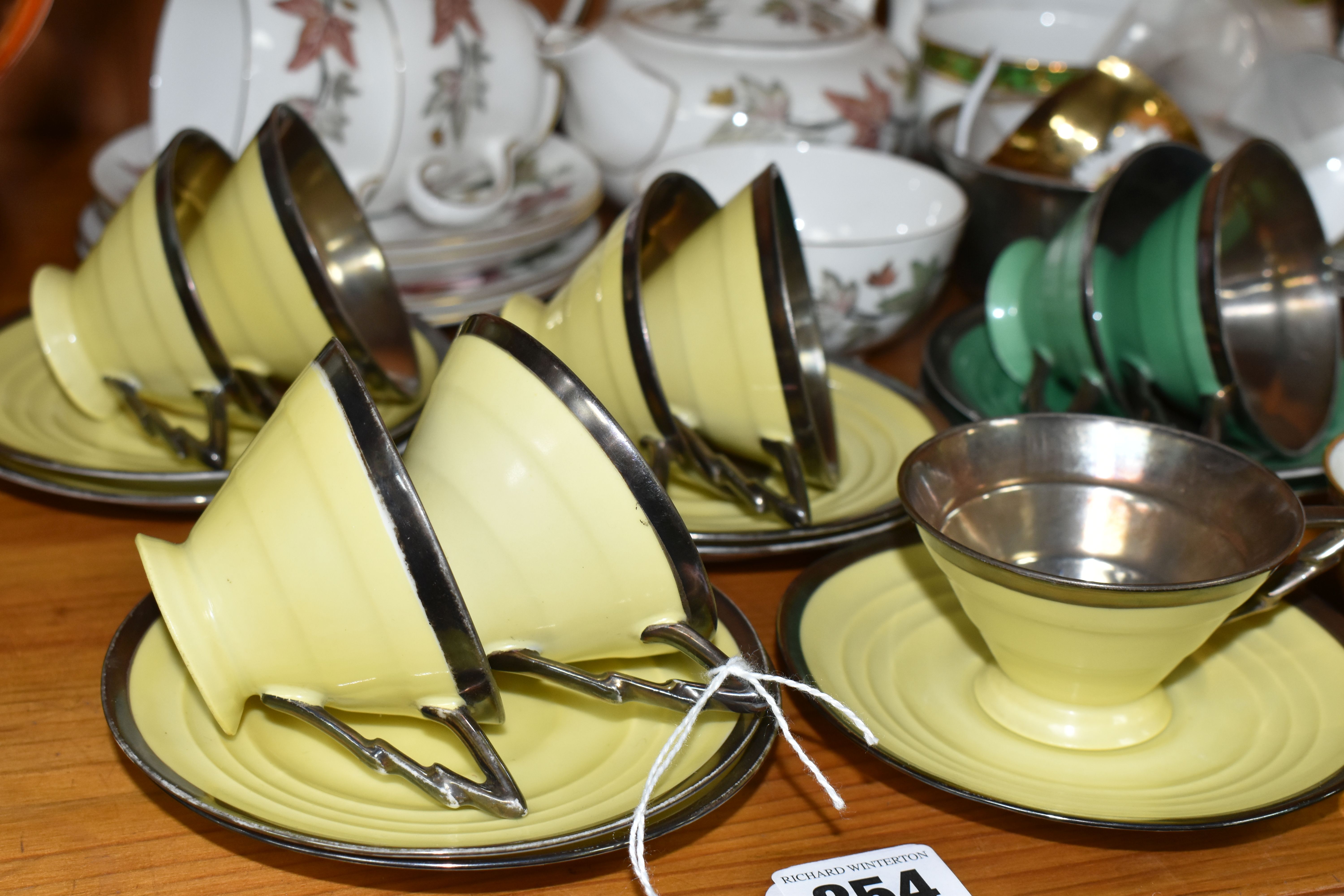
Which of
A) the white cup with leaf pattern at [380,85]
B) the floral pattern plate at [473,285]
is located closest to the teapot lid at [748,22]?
the white cup with leaf pattern at [380,85]

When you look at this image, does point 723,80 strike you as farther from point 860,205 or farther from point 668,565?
point 668,565

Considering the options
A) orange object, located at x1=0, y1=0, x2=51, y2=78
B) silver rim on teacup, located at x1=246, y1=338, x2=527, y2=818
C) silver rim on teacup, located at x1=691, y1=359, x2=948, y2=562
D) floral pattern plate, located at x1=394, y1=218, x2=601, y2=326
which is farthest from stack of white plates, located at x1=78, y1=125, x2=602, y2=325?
silver rim on teacup, located at x1=246, y1=338, x2=527, y2=818

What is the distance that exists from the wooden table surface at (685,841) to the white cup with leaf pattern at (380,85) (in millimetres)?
406

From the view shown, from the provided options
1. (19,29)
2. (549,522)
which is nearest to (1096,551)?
(549,522)

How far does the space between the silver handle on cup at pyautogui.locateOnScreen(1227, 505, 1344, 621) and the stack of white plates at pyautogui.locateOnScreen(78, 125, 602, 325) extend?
0.44 m

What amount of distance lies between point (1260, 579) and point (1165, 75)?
28.8 inches

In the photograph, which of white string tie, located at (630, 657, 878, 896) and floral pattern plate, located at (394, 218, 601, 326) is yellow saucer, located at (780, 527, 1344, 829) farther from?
floral pattern plate, located at (394, 218, 601, 326)

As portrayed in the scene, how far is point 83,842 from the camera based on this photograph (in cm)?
42

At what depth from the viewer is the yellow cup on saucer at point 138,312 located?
594mm

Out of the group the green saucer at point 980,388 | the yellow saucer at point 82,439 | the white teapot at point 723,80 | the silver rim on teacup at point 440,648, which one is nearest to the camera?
the silver rim on teacup at point 440,648

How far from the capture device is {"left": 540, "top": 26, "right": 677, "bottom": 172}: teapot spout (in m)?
0.90

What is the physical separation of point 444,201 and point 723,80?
9.1 inches

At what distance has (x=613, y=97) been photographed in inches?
36.0

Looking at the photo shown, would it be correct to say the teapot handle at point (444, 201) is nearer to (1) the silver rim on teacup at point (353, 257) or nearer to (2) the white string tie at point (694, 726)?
(1) the silver rim on teacup at point (353, 257)
